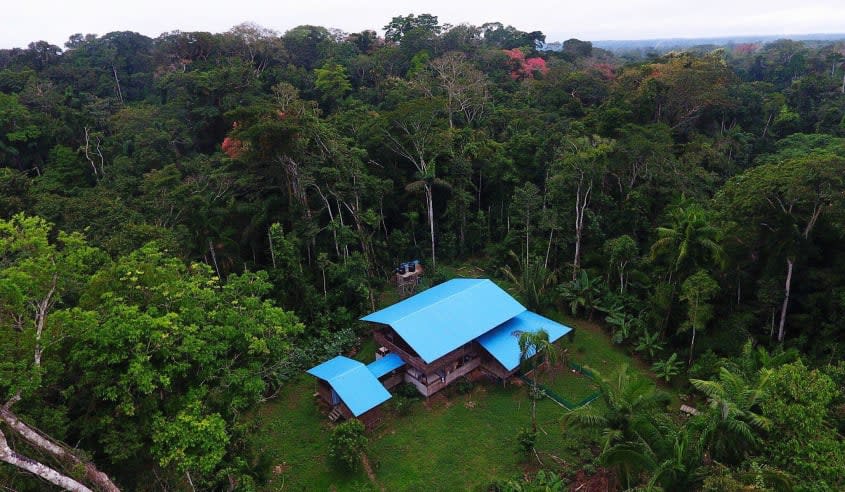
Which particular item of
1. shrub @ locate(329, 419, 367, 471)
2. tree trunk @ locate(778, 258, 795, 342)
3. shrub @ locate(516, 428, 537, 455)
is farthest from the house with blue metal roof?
tree trunk @ locate(778, 258, 795, 342)

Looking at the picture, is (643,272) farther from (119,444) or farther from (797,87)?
(797,87)

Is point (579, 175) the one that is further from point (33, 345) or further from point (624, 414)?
point (33, 345)

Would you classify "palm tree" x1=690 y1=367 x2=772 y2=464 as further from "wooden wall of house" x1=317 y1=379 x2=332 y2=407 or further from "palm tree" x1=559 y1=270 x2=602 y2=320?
"wooden wall of house" x1=317 y1=379 x2=332 y2=407

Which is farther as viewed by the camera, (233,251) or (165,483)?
(233,251)

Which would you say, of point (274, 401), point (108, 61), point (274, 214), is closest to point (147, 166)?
point (274, 214)

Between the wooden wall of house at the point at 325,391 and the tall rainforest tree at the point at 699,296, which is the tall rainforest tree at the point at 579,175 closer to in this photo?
the tall rainforest tree at the point at 699,296
